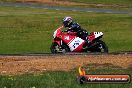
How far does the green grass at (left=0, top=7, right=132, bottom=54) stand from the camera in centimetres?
2631

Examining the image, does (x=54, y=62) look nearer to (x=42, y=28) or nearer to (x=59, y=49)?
(x=59, y=49)

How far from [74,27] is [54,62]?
4.63m

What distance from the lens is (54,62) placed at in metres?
15.7

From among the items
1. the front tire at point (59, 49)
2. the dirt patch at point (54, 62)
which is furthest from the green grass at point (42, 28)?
the dirt patch at point (54, 62)

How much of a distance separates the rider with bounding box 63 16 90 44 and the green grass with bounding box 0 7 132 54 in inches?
174

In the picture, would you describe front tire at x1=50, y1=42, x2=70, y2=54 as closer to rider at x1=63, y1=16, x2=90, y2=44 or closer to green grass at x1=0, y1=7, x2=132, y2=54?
rider at x1=63, y1=16, x2=90, y2=44

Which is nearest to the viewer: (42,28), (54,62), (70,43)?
(54,62)

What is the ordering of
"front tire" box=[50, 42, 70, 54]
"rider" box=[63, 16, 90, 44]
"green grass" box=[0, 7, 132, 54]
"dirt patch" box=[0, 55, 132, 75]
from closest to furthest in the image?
"dirt patch" box=[0, 55, 132, 75] → "rider" box=[63, 16, 90, 44] → "front tire" box=[50, 42, 70, 54] → "green grass" box=[0, 7, 132, 54]

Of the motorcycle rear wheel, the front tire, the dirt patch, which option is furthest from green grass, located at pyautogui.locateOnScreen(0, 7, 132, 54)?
the dirt patch

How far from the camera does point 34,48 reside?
25688mm

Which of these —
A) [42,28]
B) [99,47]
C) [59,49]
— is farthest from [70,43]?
[42,28]

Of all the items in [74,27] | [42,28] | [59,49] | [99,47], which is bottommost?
[42,28]

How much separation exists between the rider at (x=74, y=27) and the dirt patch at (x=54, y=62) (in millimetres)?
2803

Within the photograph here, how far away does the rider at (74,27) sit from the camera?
19906mm
